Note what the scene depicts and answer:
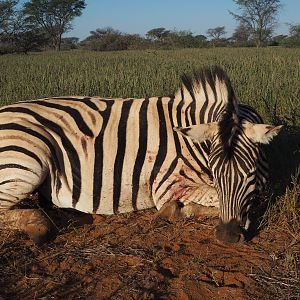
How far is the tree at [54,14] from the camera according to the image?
51031mm

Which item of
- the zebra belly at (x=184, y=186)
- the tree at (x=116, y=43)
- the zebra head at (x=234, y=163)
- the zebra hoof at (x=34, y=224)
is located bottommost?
the zebra hoof at (x=34, y=224)

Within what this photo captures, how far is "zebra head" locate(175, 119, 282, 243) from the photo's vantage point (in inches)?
110

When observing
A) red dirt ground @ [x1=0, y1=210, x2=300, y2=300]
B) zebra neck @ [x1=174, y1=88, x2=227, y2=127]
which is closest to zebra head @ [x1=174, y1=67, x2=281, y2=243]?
red dirt ground @ [x1=0, y1=210, x2=300, y2=300]

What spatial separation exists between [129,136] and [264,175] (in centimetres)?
117

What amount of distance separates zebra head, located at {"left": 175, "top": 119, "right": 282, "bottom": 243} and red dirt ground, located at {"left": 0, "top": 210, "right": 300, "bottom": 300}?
0.20m

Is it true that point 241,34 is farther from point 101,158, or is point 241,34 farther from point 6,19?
point 101,158

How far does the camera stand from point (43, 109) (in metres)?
3.69

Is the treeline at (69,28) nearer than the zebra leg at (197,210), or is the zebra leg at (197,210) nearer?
the zebra leg at (197,210)

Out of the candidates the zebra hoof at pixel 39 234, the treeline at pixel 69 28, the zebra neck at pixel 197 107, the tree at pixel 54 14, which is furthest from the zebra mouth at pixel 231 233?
the tree at pixel 54 14

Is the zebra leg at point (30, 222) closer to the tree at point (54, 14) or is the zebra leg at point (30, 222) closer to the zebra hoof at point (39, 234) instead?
the zebra hoof at point (39, 234)

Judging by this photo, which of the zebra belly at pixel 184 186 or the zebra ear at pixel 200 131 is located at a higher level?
the zebra ear at pixel 200 131

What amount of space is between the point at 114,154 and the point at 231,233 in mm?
1255

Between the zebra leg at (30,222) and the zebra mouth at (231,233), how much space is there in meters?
1.31

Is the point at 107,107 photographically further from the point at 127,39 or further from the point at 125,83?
the point at 127,39
